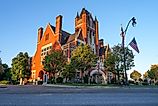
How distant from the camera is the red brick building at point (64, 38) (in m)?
59.1

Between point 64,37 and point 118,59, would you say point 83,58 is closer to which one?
point 118,59

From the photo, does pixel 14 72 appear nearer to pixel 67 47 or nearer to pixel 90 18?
pixel 67 47

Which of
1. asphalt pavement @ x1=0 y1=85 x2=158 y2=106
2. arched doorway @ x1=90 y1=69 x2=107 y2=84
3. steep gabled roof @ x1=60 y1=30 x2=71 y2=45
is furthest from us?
steep gabled roof @ x1=60 y1=30 x2=71 y2=45

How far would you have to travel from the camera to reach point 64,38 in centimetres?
6259

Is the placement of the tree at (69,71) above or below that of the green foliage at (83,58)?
below

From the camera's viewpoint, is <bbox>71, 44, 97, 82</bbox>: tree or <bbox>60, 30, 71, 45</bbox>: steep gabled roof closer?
<bbox>71, 44, 97, 82</bbox>: tree

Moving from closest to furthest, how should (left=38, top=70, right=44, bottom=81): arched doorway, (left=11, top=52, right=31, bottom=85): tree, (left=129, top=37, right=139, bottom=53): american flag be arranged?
1. (left=129, top=37, right=139, bottom=53): american flag
2. (left=11, top=52, right=31, bottom=85): tree
3. (left=38, top=70, right=44, bottom=81): arched doorway

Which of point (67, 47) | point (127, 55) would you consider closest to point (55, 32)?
point (67, 47)

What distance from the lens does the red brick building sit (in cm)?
5906

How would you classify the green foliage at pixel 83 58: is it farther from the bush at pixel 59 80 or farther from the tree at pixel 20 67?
the tree at pixel 20 67

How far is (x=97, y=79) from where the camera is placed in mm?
60438

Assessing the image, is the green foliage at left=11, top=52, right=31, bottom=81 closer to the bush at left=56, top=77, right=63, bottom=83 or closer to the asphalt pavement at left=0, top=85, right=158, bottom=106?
the bush at left=56, top=77, right=63, bottom=83

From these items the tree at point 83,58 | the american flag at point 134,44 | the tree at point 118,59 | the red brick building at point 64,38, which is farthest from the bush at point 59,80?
the american flag at point 134,44

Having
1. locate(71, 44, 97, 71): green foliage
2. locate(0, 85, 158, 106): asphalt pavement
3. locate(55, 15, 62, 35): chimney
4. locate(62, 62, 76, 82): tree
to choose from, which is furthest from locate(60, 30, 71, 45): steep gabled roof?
locate(0, 85, 158, 106): asphalt pavement
